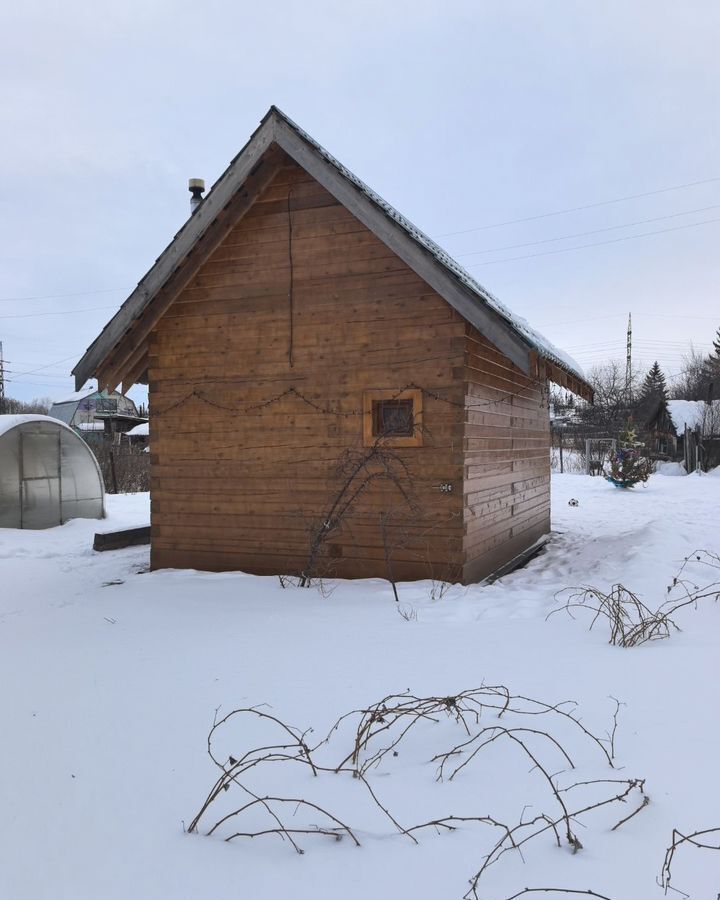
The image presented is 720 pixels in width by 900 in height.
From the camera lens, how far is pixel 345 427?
24.3 feet

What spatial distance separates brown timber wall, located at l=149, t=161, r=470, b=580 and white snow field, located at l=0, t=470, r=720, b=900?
989 millimetres

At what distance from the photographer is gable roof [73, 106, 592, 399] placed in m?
6.43

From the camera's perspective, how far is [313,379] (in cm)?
759

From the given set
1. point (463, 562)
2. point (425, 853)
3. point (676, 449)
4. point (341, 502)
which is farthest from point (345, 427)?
point (676, 449)

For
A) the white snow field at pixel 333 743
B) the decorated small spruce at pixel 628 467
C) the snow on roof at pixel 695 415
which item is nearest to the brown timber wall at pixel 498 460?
the white snow field at pixel 333 743

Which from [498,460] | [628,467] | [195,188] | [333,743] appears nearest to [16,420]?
[195,188]

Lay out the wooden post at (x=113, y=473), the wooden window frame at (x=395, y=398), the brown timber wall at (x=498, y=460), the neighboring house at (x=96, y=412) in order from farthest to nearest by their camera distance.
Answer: the neighboring house at (x=96, y=412) → the wooden post at (x=113, y=473) → the brown timber wall at (x=498, y=460) → the wooden window frame at (x=395, y=398)

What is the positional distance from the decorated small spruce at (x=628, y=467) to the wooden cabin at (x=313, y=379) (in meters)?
14.0

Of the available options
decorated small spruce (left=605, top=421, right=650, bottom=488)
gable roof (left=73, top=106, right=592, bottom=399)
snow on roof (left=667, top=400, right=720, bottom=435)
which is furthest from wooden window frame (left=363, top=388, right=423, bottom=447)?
snow on roof (left=667, top=400, right=720, bottom=435)

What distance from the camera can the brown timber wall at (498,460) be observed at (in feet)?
23.8

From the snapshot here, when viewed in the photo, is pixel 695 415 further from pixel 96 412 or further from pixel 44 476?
pixel 96 412

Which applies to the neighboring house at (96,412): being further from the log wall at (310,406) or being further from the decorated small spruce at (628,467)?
the log wall at (310,406)

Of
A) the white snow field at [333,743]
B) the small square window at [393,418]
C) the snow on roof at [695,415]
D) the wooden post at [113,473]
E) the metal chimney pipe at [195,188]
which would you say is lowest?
the white snow field at [333,743]

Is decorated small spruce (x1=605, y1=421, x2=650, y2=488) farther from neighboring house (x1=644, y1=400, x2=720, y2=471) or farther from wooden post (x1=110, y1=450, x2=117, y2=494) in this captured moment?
wooden post (x1=110, y1=450, x2=117, y2=494)
